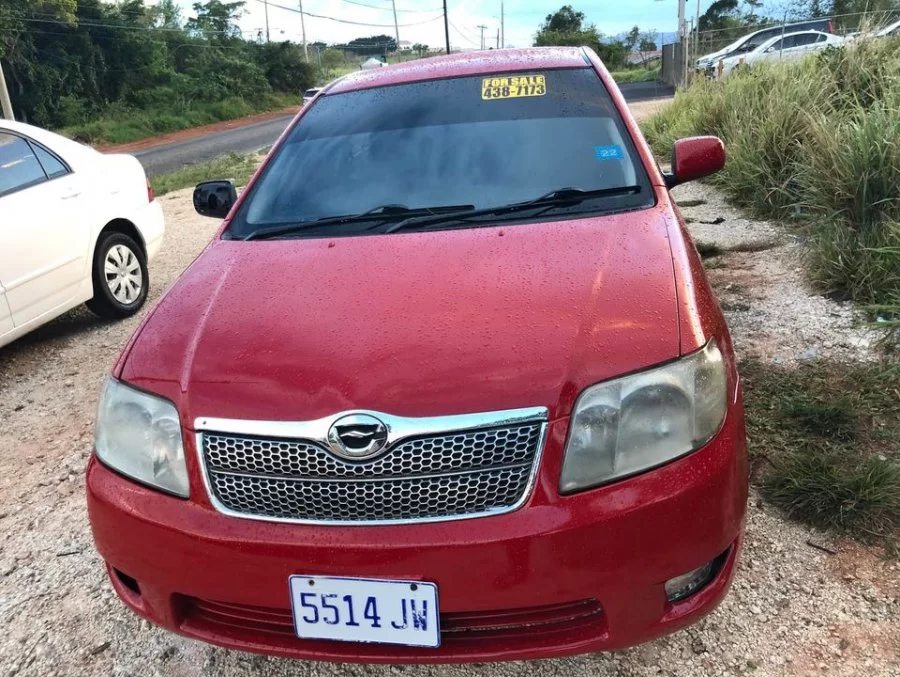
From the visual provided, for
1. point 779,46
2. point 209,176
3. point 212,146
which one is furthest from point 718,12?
point 209,176

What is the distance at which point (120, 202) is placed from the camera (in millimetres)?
4914

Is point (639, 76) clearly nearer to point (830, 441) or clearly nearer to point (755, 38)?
point (755, 38)

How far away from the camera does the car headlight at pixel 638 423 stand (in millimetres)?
1541

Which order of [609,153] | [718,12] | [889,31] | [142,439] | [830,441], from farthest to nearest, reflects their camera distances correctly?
[718,12]
[889,31]
[830,441]
[609,153]
[142,439]

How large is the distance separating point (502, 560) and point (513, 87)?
6.46 ft

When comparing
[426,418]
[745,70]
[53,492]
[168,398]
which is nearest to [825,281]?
[426,418]

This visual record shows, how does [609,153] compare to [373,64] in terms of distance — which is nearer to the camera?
[609,153]

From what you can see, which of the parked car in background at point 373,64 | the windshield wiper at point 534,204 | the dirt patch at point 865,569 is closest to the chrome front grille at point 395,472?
the windshield wiper at point 534,204

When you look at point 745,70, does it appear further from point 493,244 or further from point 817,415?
point 493,244

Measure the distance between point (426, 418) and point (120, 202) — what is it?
13.7ft

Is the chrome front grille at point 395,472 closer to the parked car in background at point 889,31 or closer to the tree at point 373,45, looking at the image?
the parked car in background at point 889,31

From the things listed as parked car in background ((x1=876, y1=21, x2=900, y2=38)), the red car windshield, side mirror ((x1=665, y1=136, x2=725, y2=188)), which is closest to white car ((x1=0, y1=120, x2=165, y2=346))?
the red car windshield

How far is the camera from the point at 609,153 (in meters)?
2.50

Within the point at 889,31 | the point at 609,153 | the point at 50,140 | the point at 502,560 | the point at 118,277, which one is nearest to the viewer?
the point at 502,560
